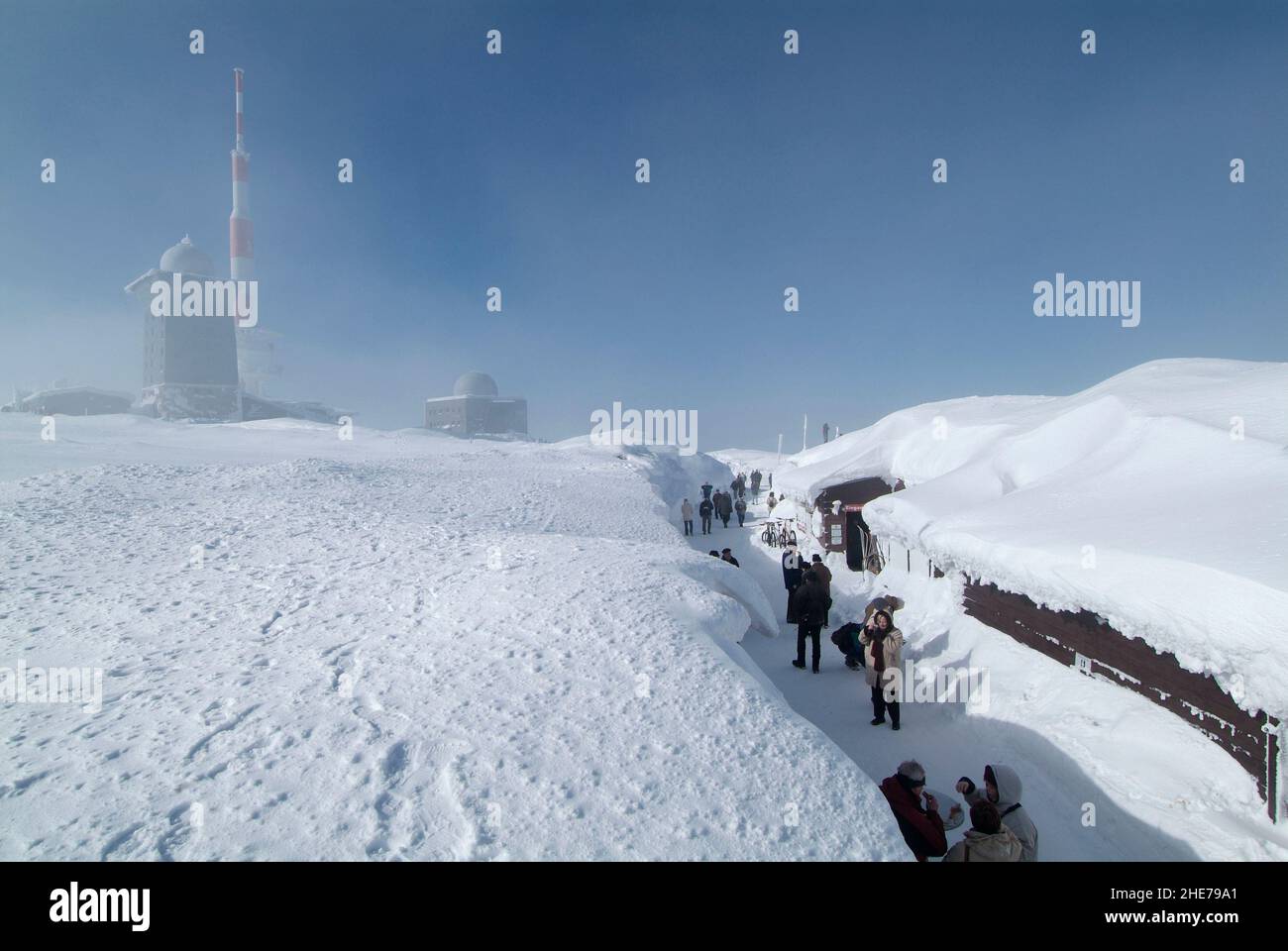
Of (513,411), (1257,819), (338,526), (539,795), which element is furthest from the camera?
(513,411)

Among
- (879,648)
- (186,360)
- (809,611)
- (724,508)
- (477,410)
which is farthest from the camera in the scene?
(477,410)

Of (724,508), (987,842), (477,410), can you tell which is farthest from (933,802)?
(477,410)

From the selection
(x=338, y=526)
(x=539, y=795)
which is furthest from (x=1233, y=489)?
Answer: (x=338, y=526)

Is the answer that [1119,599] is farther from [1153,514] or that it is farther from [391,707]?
[391,707]

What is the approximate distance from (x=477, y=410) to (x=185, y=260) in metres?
37.9

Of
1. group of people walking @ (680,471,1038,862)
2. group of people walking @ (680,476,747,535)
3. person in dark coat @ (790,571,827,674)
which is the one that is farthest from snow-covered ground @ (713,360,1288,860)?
group of people walking @ (680,476,747,535)

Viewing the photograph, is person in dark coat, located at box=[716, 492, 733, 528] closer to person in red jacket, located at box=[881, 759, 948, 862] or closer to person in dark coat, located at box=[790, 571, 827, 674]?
person in dark coat, located at box=[790, 571, 827, 674]

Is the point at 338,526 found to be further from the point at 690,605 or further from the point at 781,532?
the point at 781,532

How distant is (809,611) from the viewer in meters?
8.02

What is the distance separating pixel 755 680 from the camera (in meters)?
4.64

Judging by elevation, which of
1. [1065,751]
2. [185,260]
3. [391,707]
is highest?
[185,260]

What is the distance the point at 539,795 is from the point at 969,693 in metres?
5.66

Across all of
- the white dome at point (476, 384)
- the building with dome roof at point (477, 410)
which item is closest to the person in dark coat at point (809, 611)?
the building with dome roof at point (477, 410)

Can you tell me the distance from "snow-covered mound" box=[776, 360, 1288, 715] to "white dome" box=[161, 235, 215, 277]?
288 ft
